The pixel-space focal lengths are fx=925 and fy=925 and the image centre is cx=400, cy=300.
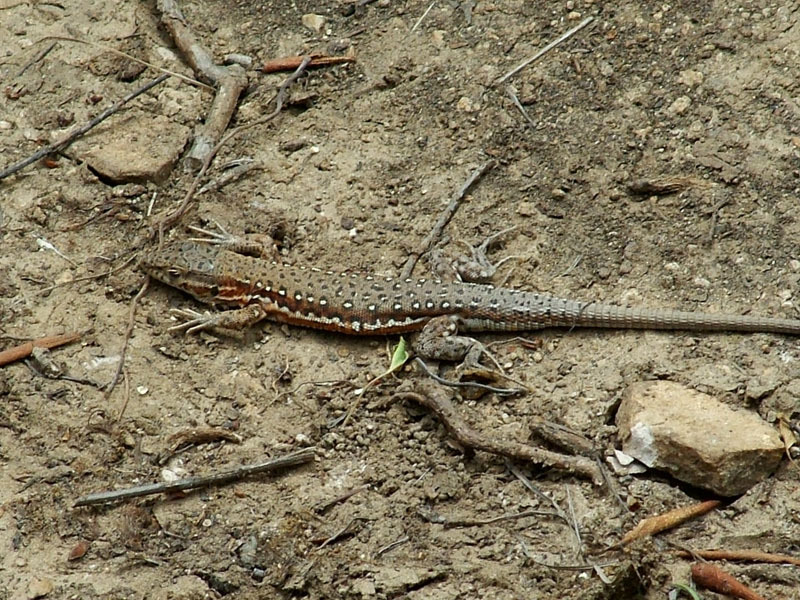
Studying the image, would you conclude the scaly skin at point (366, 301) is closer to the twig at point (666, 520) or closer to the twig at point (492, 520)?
the twig at point (666, 520)

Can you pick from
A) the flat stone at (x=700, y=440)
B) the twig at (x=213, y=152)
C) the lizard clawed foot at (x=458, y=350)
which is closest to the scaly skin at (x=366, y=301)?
the lizard clawed foot at (x=458, y=350)

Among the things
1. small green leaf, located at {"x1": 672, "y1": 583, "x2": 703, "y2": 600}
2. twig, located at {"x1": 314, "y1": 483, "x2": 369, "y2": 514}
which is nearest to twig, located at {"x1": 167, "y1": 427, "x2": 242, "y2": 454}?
twig, located at {"x1": 314, "y1": 483, "x2": 369, "y2": 514}

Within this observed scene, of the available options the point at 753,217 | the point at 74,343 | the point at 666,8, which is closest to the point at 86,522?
the point at 74,343

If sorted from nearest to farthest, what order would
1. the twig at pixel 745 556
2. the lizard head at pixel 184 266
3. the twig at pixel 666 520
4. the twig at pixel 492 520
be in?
the twig at pixel 745 556
the twig at pixel 666 520
the twig at pixel 492 520
the lizard head at pixel 184 266

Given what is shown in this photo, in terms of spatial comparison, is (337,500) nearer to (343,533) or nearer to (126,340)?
(343,533)

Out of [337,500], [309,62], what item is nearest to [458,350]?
[337,500]

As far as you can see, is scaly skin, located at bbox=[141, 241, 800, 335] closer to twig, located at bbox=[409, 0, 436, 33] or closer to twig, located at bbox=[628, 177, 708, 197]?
twig, located at bbox=[628, 177, 708, 197]
